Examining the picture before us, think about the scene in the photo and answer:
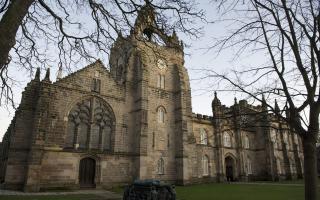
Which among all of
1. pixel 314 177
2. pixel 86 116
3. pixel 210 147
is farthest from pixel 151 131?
pixel 314 177

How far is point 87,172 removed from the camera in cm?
2408

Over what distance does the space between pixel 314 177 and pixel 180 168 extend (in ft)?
70.5

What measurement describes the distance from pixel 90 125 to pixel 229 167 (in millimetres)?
23052

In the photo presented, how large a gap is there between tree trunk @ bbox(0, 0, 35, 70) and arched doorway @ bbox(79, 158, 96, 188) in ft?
63.8

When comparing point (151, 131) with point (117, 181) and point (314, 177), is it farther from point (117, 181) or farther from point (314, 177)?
point (314, 177)

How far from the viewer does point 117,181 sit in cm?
2520

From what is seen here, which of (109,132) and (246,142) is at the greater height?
(246,142)

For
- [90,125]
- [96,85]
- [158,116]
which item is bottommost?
[90,125]

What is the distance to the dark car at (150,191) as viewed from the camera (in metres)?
10.8

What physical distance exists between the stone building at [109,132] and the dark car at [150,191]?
7696mm

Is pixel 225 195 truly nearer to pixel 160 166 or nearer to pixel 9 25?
pixel 160 166

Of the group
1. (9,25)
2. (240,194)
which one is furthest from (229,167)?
(9,25)

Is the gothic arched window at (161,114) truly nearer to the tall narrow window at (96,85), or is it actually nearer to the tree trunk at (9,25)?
the tall narrow window at (96,85)

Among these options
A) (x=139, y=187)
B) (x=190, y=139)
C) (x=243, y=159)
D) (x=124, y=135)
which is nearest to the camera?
(x=139, y=187)
